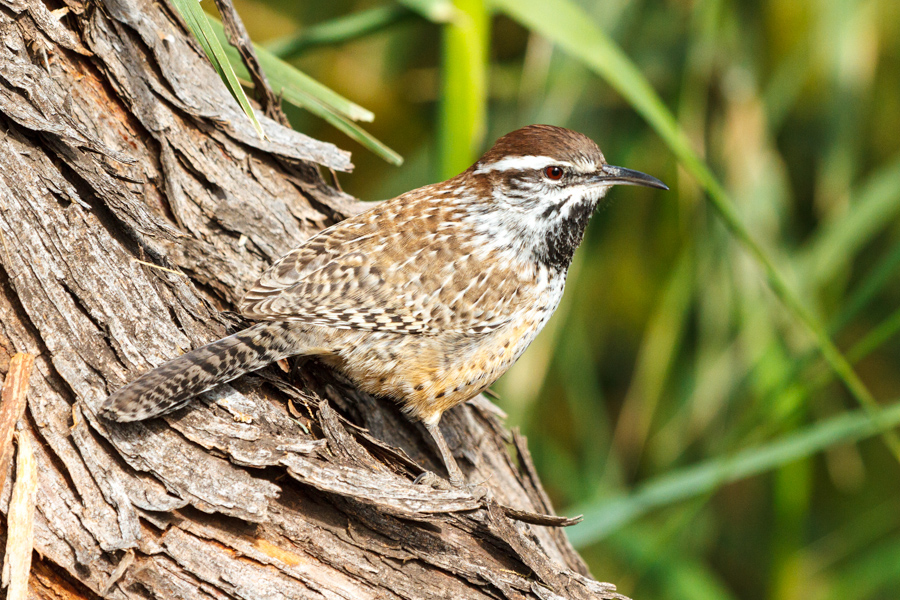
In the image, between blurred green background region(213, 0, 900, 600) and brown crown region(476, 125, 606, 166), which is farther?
blurred green background region(213, 0, 900, 600)

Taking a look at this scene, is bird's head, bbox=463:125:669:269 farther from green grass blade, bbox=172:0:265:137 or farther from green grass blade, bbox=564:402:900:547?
green grass blade, bbox=172:0:265:137

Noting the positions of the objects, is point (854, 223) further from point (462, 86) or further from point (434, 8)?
point (434, 8)

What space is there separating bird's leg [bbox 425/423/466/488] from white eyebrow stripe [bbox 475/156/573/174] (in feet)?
2.46

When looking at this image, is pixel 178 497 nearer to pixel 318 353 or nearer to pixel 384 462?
pixel 384 462

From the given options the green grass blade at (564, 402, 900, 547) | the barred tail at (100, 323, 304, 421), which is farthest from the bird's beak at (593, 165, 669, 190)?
the barred tail at (100, 323, 304, 421)

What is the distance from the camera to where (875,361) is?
432 centimetres

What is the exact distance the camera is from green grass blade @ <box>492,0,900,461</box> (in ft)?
6.44

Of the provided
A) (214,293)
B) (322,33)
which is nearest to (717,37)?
(322,33)

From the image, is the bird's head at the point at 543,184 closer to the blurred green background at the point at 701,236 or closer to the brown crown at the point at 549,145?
the brown crown at the point at 549,145

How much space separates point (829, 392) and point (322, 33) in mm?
3087

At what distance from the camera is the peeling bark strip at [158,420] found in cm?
149

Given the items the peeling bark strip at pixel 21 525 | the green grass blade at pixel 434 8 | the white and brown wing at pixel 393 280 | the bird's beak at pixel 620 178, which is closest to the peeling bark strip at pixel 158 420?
the peeling bark strip at pixel 21 525

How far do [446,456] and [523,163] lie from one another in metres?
0.84

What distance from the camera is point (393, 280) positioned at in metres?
2.10
